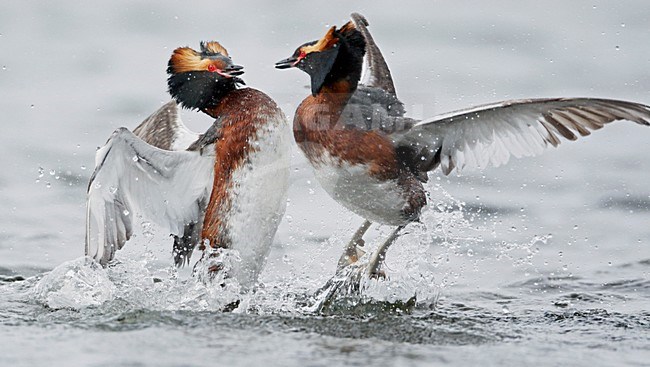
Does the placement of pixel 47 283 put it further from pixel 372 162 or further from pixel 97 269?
pixel 372 162

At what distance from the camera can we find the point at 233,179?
8023 millimetres

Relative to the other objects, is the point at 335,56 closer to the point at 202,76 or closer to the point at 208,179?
the point at 202,76

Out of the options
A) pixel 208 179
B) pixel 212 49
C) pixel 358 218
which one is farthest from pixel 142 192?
pixel 358 218

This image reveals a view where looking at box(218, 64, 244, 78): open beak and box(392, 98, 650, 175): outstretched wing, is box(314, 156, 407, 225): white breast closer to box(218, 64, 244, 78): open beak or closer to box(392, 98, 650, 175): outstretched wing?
box(392, 98, 650, 175): outstretched wing

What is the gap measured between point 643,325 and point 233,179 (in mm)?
2906

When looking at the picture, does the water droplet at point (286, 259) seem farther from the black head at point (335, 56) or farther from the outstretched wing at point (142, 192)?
the black head at point (335, 56)

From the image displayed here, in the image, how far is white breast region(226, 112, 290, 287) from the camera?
7.98m

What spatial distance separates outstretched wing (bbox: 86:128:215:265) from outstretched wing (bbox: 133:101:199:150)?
2.17 feet

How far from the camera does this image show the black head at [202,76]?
8.36 m

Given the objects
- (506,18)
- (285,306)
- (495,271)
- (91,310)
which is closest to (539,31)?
(506,18)

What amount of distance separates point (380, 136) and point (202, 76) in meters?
1.47

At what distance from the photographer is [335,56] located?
782cm

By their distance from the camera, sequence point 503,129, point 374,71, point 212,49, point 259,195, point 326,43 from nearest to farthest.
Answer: point 503,129, point 326,43, point 259,195, point 212,49, point 374,71

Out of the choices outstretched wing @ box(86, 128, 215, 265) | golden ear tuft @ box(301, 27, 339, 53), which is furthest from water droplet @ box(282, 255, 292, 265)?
golden ear tuft @ box(301, 27, 339, 53)
